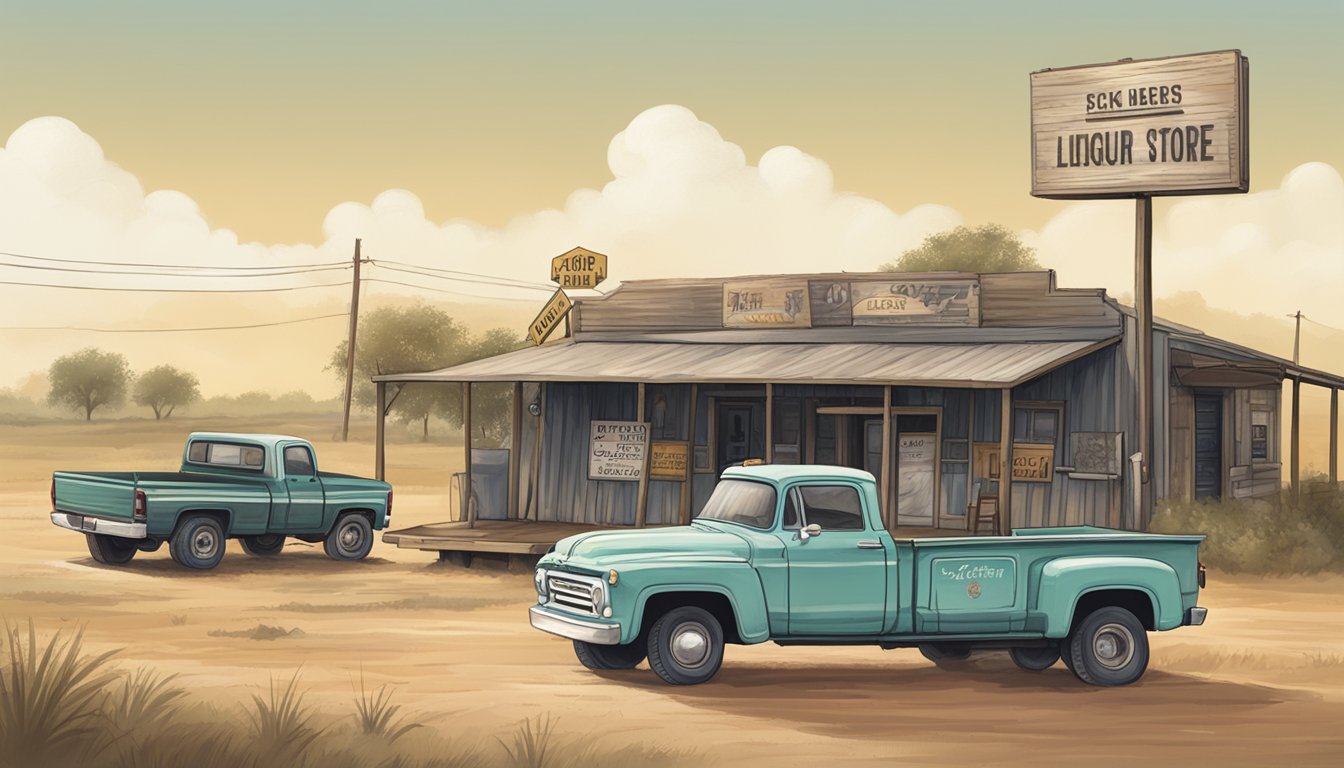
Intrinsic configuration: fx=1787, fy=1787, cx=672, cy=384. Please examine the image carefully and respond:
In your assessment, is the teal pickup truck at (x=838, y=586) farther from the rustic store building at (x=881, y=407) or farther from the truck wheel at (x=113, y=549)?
the truck wheel at (x=113, y=549)

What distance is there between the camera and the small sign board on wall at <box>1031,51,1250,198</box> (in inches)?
987

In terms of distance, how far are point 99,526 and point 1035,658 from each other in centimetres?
1380

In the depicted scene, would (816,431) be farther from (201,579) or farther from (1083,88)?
(201,579)

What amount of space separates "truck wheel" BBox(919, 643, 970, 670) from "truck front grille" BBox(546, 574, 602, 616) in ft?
11.1

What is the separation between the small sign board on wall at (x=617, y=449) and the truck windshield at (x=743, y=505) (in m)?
12.0

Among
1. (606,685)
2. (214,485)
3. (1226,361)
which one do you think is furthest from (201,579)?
(1226,361)

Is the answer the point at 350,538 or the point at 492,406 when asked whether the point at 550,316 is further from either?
the point at 492,406

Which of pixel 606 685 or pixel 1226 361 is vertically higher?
pixel 1226 361

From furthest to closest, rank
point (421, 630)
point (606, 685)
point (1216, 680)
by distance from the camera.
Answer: point (421, 630), point (1216, 680), point (606, 685)

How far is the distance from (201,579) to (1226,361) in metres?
15.0

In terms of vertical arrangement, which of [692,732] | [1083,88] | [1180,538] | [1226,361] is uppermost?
[1083,88]

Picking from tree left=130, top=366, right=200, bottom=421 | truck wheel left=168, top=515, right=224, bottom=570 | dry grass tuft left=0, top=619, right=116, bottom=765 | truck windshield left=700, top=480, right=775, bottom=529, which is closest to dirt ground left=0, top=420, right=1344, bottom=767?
truck wheel left=168, top=515, right=224, bottom=570

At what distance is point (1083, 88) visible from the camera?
26.1 meters

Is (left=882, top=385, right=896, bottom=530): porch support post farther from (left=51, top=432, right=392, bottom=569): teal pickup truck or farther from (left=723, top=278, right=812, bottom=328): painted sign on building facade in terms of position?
(left=51, top=432, right=392, bottom=569): teal pickup truck
